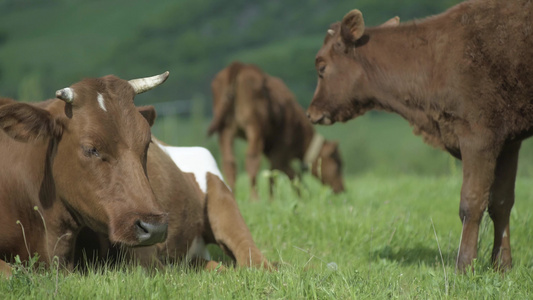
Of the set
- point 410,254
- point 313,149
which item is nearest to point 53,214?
point 410,254

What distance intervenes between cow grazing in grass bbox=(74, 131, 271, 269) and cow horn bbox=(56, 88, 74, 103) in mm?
712

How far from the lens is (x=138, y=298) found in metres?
3.54

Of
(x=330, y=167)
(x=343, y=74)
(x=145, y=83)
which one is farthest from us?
(x=330, y=167)

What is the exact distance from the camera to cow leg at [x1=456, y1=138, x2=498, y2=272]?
4.86 metres

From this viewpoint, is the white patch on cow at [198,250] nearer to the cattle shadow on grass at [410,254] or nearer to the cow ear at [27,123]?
the cattle shadow on grass at [410,254]

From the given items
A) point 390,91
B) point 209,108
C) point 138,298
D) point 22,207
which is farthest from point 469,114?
point 209,108

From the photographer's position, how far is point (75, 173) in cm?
400

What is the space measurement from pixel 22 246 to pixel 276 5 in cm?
2962

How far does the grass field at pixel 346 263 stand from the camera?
3.68 m

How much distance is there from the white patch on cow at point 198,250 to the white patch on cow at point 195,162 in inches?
16.9

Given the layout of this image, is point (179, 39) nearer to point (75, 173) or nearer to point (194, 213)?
point (194, 213)

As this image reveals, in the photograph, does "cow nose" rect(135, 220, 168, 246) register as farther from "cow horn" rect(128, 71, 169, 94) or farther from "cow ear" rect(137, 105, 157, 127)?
"cow ear" rect(137, 105, 157, 127)

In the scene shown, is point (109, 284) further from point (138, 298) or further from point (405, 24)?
point (405, 24)

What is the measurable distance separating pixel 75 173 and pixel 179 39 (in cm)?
2865
